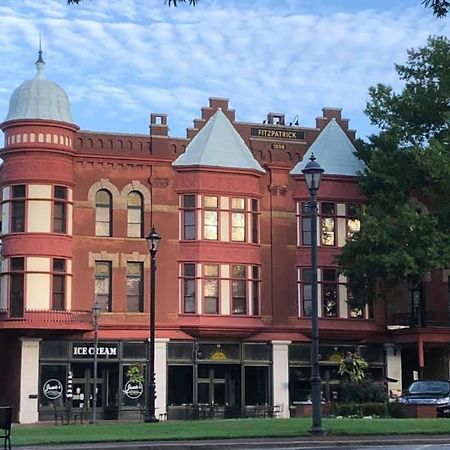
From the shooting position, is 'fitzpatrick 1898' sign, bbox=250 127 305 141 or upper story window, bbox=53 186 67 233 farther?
'fitzpatrick 1898' sign, bbox=250 127 305 141

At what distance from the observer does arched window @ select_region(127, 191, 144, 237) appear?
47.6 m

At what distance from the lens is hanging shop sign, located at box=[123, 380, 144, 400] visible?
45.7 metres

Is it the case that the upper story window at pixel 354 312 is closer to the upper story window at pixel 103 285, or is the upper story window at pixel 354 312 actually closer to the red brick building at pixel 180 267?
Answer: the red brick building at pixel 180 267

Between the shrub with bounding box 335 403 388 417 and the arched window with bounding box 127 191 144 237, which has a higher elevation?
the arched window with bounding box 127 191 144 237

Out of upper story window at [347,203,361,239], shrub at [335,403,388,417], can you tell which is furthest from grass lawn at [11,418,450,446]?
upper story window at [347,203,361,239]

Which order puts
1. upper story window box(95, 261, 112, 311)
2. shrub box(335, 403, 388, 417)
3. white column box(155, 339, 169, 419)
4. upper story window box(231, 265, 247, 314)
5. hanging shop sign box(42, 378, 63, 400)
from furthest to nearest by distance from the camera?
upper story window box(231, 265, 247, 314), upper story window box(95, 261, 112, 311), white column box(155, 339, 169, 419), hanging shop sign box(42, 378, 63, 400), shrub box(335, 403, 388, 417)

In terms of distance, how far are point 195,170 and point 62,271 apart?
834 centimetres

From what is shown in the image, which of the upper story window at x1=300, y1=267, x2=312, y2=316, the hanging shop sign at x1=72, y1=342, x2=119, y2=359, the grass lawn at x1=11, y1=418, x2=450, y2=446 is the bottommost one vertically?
the grass lawn at x1=11, y1=418, x2=450, y2=446

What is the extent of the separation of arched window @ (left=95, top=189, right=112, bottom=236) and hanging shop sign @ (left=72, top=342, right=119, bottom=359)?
546 cm

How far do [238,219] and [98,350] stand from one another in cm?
963

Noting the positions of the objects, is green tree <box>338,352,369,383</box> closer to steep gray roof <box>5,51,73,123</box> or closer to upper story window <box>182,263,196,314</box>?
upper story window <box>182,263,196,314</box>

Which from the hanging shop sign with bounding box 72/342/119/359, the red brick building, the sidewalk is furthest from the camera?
the hanging shop sign with bounding box 72/342/119/359

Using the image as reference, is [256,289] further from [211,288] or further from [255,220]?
[255,220]

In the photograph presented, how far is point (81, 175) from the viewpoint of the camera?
47.1 metres
